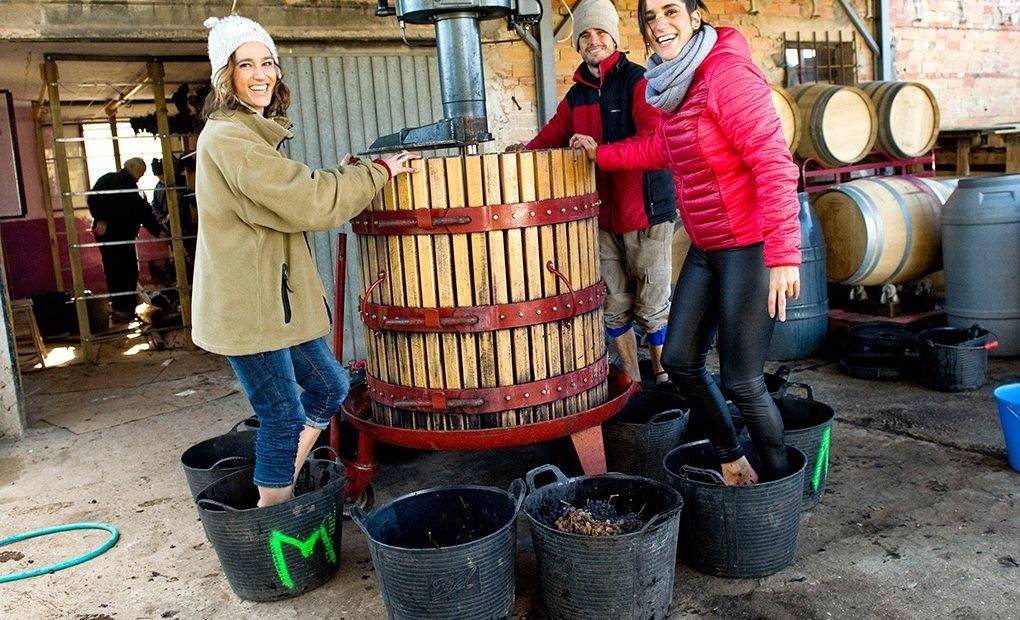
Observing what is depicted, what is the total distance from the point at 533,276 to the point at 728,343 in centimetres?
77

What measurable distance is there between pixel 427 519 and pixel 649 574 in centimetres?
79

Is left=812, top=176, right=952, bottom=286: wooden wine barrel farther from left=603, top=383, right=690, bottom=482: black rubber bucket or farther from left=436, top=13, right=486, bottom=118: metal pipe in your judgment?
left=436, top=13, right=486, bottom=118: metal pipe

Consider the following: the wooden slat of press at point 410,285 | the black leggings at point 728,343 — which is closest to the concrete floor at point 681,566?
the black leggings at point 728,343

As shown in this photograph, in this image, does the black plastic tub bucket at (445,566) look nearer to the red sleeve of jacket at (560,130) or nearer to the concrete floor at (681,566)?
the concrete floor at (681,566)

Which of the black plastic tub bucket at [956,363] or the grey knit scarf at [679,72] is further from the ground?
the grey knit scarf at [679,72]

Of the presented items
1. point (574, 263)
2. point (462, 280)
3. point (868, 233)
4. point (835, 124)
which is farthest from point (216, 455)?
point (835, 124)

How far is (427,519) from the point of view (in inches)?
118

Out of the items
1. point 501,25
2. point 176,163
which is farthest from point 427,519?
point 176,163

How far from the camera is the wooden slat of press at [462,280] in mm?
3207

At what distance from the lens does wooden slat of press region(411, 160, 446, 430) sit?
323 centimetres

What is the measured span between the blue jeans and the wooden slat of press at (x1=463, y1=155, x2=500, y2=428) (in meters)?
0.59

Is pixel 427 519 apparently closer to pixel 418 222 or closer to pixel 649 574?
pixel 649 574

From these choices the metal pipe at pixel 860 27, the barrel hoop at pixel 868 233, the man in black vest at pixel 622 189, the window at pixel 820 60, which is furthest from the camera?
the metal pipe at pixel 860 27

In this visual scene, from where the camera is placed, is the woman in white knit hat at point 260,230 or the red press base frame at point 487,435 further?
the red press base frame at point 487,435
